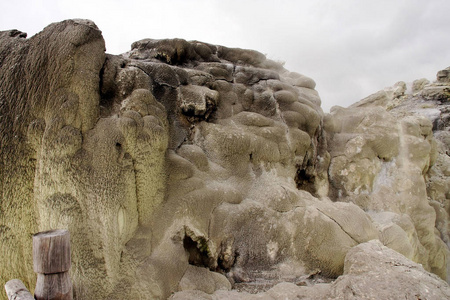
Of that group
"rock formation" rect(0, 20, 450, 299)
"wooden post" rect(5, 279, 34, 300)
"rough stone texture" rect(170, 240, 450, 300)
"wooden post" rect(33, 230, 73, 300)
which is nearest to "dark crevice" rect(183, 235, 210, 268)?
"rock formation" rect(0, 20, 450, 299)

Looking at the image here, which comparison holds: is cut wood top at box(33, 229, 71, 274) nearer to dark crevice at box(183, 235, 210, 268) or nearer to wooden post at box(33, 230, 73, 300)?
wooden post at box(33, 230, 73, 300)

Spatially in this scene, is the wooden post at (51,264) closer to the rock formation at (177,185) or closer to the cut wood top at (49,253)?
the cut wood top at (49,253)

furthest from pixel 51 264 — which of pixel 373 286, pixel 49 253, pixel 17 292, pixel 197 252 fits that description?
pixel 373 286

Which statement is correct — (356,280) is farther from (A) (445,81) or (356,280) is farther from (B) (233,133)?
(A) (445,81)

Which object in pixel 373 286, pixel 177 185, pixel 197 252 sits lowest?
pixel 373 286

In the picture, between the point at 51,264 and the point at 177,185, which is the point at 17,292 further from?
the point at 177,185

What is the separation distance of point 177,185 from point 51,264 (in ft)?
4.64

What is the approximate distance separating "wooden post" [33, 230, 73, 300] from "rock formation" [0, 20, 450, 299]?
553 millimetres

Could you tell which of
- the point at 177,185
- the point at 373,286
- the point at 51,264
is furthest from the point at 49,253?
the point at 373,286

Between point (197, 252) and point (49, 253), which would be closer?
point (49, 253)

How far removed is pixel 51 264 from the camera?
6.00ft

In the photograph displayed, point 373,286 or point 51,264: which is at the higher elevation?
point 51,264

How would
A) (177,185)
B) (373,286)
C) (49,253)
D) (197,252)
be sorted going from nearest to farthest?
(49,253) < (373,286) < (197,252) < (177,185)

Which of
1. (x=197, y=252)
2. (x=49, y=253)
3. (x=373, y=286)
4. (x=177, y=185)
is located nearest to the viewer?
(x=49, y=253)
